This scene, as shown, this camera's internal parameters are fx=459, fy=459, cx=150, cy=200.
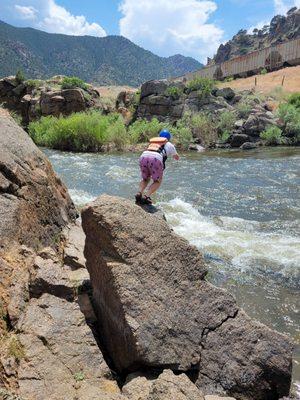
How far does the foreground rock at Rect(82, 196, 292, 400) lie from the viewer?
184 inches

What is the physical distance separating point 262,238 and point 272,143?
75.7ft

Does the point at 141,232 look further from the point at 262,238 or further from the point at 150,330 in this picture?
the point at 262,238

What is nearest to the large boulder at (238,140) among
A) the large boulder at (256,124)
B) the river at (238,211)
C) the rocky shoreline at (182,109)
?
the rocky shoreline at (182,109)

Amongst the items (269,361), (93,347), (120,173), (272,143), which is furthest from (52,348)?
(272,143)

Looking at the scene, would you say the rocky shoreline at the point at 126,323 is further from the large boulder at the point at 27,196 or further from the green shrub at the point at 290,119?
the green shrub at the point at 290,119

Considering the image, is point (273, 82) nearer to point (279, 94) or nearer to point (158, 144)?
point (279, 94)

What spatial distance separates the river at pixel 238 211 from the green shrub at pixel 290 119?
6.84 meters

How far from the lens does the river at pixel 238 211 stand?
7.58 m

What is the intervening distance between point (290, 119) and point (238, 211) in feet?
74.0

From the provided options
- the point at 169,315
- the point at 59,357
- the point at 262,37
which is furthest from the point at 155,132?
the point at 262,37

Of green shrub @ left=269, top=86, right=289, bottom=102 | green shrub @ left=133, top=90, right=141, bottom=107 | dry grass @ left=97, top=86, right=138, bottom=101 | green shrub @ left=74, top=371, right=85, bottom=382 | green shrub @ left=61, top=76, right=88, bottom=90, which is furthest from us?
dry grass @ left=97, top=86, right=138, bottom=101

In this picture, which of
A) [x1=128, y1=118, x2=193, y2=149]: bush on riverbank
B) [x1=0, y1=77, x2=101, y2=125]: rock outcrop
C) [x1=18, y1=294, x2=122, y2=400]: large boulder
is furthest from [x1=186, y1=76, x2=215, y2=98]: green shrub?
[x1=18, y1=294, x2=122, y2=400]: large boulder

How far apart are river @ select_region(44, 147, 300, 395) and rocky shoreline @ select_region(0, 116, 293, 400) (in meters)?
0.91

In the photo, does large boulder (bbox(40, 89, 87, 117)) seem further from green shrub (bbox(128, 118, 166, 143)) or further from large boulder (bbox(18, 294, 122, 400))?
large boulder (bbox(18, 294, 122, 400))
